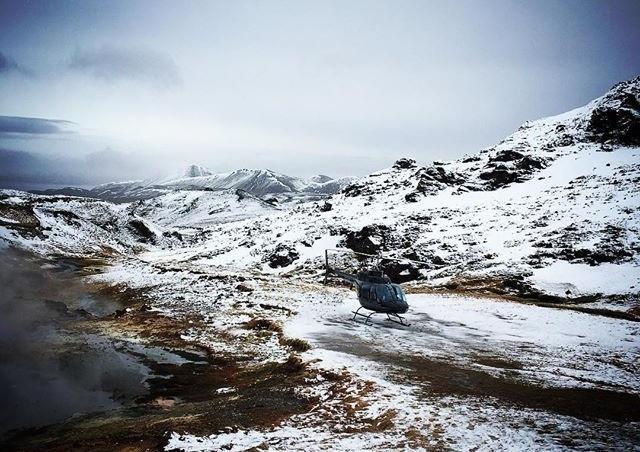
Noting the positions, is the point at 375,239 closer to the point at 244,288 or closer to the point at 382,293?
the point at 244,288

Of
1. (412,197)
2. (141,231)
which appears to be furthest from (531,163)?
(141,231)

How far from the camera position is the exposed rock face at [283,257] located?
51.7 meters

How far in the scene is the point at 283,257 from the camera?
52531 millimetres

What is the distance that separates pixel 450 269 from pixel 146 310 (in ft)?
101

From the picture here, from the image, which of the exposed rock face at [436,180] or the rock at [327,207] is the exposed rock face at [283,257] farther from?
the exposed rock face at [436,180]

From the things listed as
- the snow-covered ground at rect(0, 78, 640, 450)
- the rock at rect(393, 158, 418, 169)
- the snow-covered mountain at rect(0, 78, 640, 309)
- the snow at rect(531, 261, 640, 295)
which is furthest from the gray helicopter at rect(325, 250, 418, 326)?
the rock at rect(393, 158, 418, 169)

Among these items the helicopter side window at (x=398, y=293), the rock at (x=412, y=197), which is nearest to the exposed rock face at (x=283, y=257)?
the rock at (x=412, y=197)

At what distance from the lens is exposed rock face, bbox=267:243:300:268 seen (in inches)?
2035

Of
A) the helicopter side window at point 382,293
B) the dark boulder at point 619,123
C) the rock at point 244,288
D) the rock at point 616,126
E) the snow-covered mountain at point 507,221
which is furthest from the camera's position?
the dark boulder at point 619,123

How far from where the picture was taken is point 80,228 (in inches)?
2611

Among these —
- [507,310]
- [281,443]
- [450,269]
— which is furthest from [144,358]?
[450,269]

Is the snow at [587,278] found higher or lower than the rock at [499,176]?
lower

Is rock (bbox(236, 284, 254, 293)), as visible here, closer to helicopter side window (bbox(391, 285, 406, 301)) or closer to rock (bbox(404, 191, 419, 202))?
helicopter side window (bbox(391, 285, 406, 301))

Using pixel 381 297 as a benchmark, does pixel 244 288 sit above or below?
below
